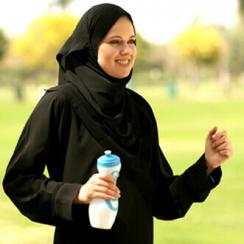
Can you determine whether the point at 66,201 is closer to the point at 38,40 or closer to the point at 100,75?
the point at 100,75

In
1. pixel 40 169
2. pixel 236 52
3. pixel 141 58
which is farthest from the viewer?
pixel 141 58

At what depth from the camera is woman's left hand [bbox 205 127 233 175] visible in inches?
93.7

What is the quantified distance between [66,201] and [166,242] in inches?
131

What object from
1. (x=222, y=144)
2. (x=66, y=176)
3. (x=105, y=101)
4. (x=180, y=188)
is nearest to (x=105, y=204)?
(x=66, y=176)

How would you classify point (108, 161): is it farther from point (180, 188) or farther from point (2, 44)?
point (2, 44)

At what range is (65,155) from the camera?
7.14ft

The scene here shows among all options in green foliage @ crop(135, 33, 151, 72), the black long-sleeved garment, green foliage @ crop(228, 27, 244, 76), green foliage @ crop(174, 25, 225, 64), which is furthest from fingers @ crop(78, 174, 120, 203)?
green foliage @ crop(135, 33, 151, 72)

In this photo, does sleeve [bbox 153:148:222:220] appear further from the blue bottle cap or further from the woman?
the blue bottle cap

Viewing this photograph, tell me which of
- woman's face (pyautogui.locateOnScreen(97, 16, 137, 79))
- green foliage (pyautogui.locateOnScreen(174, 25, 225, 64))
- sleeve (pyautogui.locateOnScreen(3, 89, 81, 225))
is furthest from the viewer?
green foliage (pyautogui.locateOnScreen(174, 25, 225, 64))

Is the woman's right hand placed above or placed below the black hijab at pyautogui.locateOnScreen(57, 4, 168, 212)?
below

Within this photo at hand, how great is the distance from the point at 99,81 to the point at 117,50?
5.2 inches

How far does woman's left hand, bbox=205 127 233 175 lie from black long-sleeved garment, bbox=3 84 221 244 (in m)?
0.26

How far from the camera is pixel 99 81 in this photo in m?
2.21

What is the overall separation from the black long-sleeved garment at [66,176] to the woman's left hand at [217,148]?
0.85 ft
